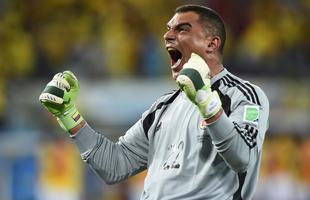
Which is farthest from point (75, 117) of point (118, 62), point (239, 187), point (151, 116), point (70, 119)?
point (118, 62)

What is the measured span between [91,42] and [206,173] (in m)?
10.4

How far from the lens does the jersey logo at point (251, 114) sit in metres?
4.99

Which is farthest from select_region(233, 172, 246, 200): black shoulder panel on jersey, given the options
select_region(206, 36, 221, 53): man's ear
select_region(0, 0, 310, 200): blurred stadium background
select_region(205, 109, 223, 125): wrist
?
select_region(0, 0, 310, 200): blurred stadium background

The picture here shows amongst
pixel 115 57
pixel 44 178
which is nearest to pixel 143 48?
pixel 115 57

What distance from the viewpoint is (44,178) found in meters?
13.4

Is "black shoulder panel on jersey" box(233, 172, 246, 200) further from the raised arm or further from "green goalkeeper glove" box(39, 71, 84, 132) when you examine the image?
"green goalkeeper glove" box(39, 71, 84, 132)

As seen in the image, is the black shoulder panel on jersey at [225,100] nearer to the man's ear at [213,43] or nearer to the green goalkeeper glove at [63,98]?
the man's ear at [213,43]

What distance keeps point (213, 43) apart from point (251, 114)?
0.50 metres

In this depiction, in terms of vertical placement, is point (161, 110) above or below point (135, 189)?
above

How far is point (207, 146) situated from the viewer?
5.13 metres

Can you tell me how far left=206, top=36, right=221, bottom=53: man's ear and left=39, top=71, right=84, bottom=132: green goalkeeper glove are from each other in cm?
80

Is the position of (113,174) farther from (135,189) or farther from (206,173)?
(135,189)

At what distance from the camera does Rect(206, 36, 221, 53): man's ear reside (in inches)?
209

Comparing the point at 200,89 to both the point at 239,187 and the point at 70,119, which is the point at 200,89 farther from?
the point at 70,119
